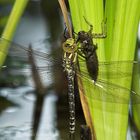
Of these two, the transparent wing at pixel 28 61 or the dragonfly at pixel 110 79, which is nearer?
the dragonfly at pixel 110 79

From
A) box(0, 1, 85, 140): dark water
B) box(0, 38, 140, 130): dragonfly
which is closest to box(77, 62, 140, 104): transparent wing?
box(0, 38, 140, 130): dragonfly

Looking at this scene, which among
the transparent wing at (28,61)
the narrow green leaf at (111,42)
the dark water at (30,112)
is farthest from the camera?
the dark water at (30,112)

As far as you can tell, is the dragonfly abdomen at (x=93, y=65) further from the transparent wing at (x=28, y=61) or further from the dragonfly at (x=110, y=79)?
the transparent wing at (x=28, y=61)

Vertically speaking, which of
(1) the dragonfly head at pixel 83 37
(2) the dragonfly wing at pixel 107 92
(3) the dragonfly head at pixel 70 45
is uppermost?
(1) the dragonfly head at pixel 83 37

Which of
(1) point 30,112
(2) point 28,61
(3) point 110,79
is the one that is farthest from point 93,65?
(1) point 30,112

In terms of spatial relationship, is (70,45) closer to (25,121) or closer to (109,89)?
(109,89)

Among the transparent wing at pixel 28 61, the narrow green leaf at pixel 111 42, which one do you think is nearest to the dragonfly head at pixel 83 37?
the narrow green leaf at pixel 111 42

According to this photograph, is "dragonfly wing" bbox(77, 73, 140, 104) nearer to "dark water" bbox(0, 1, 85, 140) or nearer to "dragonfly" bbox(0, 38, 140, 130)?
"dragonfly" bbox(0, 38, 140, 130)

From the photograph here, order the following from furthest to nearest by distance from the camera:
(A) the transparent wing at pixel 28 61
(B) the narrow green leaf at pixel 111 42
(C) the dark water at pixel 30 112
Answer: (C) the dark water at pixel 30 112
(A) the transparent wing at pixel 28 61
(B) the narrow green leaf at pixel 111 42

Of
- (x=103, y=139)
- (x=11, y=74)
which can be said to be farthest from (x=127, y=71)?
(x=11, y=74)
